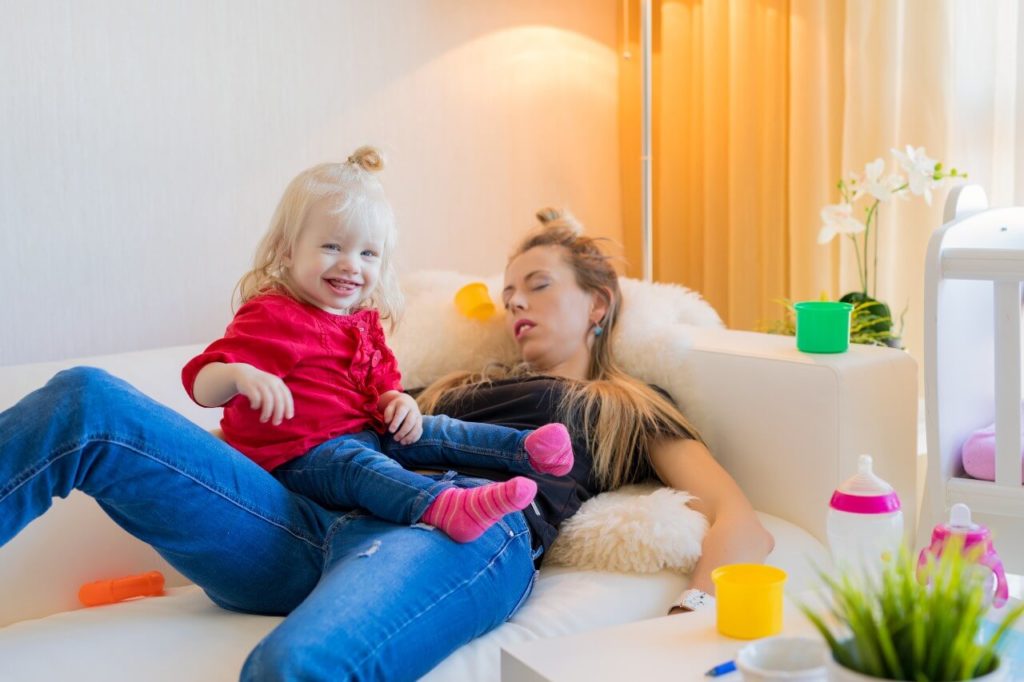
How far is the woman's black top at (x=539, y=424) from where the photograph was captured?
1.70 meters

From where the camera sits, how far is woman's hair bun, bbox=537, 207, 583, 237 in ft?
7.11

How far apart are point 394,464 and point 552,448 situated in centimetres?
23

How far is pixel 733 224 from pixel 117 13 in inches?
65.4

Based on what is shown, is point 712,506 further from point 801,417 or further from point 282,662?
point 282,662

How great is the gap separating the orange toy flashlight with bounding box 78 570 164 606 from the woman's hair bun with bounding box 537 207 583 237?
1.00 m

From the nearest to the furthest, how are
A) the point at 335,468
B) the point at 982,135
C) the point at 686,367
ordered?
the point at 335,468 → the point at 686,367 → the point at 982,135

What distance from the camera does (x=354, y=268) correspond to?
162 cm

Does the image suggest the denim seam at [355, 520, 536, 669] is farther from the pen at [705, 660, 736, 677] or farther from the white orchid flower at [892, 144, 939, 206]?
the white orchid flower at [892, 144, 939, 206]

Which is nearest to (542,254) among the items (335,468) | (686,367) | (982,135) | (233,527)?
(686,367)

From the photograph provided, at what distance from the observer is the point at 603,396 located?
1.91 meters

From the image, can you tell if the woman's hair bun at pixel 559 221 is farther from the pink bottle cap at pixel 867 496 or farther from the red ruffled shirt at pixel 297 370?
the pink bottle cap at pixel 867 496

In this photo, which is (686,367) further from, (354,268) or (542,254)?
(354,268)

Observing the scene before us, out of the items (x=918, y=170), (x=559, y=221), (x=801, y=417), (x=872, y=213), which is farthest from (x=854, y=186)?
(x=801, y=417)

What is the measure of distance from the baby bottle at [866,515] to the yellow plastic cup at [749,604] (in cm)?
19
